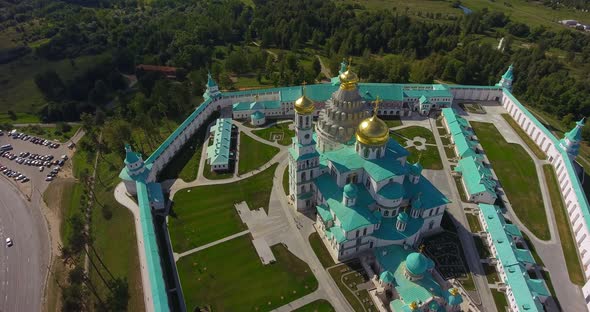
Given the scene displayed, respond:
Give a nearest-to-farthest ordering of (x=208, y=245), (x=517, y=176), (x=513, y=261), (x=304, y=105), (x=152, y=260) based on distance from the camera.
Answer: (x=152, y=260) → (x=513, y=261) → (x=304, y=105) → (x=208, y=245) → (x=517, y=176)

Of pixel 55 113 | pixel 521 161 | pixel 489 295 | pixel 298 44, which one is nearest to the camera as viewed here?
pixel 489 295

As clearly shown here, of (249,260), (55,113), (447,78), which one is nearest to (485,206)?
(249,260)

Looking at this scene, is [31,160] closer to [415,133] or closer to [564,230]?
[415,133]

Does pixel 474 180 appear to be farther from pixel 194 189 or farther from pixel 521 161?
pixel 194 189

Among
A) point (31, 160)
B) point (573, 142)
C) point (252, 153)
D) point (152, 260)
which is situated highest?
point (573, 142)

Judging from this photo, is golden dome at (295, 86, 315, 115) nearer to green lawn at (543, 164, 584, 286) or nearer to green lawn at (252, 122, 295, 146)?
green lawn at (252, 122, 295, 146)

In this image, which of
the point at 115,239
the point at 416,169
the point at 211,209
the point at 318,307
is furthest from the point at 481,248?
the point at 115,239
